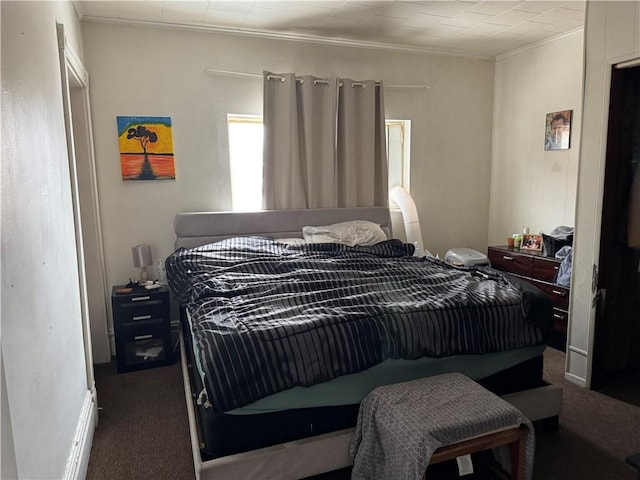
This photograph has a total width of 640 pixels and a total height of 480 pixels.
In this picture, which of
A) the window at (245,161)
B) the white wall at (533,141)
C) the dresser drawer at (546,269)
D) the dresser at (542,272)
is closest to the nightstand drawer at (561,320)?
the dresser at (542,272)

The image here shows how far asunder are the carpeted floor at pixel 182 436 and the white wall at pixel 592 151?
0.31 metres

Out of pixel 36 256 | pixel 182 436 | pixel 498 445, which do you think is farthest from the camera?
pixel 182 436

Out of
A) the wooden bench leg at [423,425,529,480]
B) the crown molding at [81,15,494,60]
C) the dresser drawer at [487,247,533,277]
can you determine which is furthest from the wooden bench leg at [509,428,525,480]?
the crown molding at [81,15,494,60]

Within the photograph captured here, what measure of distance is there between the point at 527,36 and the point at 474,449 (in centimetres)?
369

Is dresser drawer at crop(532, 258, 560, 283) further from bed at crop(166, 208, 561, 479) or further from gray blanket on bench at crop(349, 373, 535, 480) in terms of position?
gray blanket on bench at crop(349, 373, 535, 480)

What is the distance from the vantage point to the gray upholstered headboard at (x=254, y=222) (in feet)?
11.6

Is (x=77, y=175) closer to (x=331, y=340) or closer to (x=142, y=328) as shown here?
(x=142, y=328)

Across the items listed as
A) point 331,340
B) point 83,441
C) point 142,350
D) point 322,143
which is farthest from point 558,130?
point 83,441

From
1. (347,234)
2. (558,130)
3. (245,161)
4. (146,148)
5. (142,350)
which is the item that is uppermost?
(558,130)

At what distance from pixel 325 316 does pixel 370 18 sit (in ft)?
8.59

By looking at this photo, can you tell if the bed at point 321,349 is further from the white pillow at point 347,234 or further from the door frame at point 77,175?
the white pillow at point 347,234

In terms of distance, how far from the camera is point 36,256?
1.52 m

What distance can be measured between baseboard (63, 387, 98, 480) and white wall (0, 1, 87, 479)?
0.05 metres

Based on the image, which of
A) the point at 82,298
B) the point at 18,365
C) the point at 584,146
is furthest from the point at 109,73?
the point at 584,146
